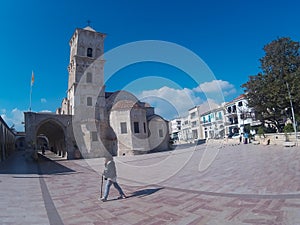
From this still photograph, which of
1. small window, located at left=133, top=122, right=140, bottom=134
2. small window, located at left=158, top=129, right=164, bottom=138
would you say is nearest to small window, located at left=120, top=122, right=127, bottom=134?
small window, located at left=133, top=122, right=140, bottom=134

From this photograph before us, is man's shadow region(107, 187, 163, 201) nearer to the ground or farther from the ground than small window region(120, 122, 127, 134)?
nearer to the ground

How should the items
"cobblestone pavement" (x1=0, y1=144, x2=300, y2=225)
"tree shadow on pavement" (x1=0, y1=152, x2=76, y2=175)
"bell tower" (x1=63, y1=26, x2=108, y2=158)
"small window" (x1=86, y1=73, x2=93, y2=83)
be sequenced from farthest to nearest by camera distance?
1. "small window" (x1=86, y1=73, x2=93, y2=83)
2. "bell tower" (x1=63, y1=26, x2=108, y2=158)
3. "tree shadow on pavement" (x1=0, y1=152, x2=76, y2=175)
4. "cobblestone pavement" (x1=0, y1=144, x2=300, y2=225)

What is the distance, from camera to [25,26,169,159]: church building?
26578mm

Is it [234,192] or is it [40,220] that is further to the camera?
[234,192]

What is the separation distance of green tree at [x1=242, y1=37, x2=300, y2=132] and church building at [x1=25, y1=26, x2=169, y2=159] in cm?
1610

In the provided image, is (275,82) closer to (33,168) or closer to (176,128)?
(33,168)

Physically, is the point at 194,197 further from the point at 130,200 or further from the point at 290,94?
the point at 290,94

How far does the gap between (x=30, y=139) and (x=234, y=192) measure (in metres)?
25.3

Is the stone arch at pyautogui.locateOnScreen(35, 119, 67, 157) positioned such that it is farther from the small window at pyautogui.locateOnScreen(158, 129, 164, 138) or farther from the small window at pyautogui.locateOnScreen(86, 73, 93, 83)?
the small window at pyautogui.locateOnScreen(158, 129, 164, 138)

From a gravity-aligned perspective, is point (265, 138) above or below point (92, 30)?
below

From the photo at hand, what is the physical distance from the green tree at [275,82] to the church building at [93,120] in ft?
52.8

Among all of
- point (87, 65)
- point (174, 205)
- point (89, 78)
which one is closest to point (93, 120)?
point (89, 78)

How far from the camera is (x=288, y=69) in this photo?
24625mm

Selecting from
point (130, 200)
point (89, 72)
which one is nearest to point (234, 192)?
point (130, 200)
